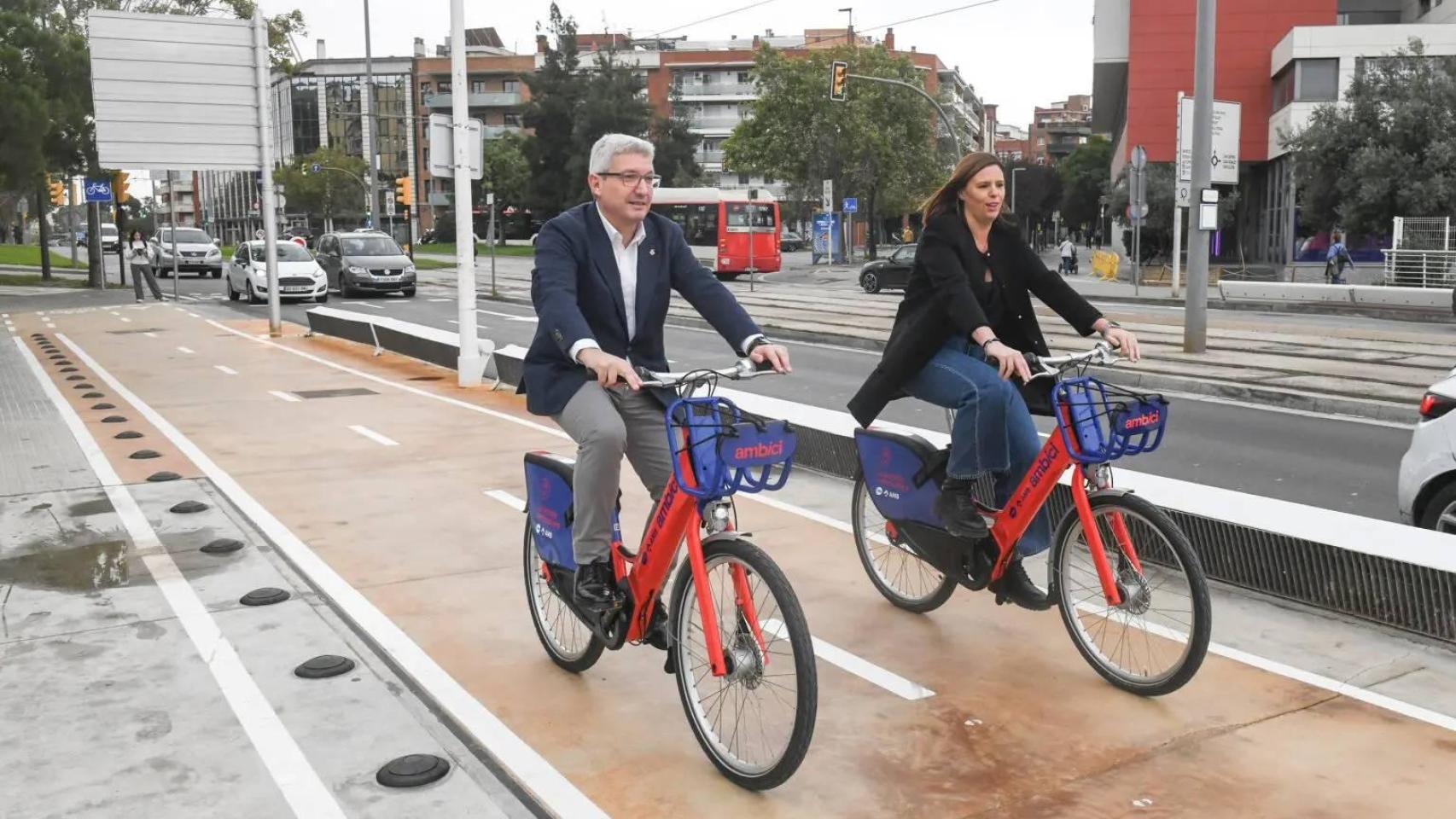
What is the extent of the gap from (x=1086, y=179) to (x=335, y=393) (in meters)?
99.0

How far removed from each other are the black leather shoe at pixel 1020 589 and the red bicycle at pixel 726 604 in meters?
1.33

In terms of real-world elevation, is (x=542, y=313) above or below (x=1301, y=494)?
above

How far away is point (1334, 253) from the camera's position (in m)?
33.1

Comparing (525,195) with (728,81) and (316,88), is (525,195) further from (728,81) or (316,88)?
(316,88)

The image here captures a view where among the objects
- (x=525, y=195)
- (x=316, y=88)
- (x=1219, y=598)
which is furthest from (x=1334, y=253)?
(x=316, y=88)

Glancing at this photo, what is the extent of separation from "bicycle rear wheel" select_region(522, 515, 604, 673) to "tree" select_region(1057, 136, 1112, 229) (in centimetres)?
10199

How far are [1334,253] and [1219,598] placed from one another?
31.2 metres

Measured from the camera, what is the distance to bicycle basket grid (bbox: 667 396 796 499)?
3.52 meters

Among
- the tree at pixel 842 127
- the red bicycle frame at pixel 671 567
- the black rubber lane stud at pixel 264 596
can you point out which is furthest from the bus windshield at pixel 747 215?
the red bicycle frame at pixel 671 567

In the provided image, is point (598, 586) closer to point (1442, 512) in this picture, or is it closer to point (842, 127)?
point (1442, 512)

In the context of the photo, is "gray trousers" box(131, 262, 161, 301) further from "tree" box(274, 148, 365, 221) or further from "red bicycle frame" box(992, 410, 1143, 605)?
"tree" box(274, 148, 365, 221)

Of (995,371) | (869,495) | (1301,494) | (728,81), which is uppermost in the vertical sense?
(728,81)

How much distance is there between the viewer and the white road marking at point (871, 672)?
4383 millimetres

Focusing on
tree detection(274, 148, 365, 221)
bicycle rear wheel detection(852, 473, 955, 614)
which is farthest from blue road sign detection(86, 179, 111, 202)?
tree detection(274, 148, 365, 221)
